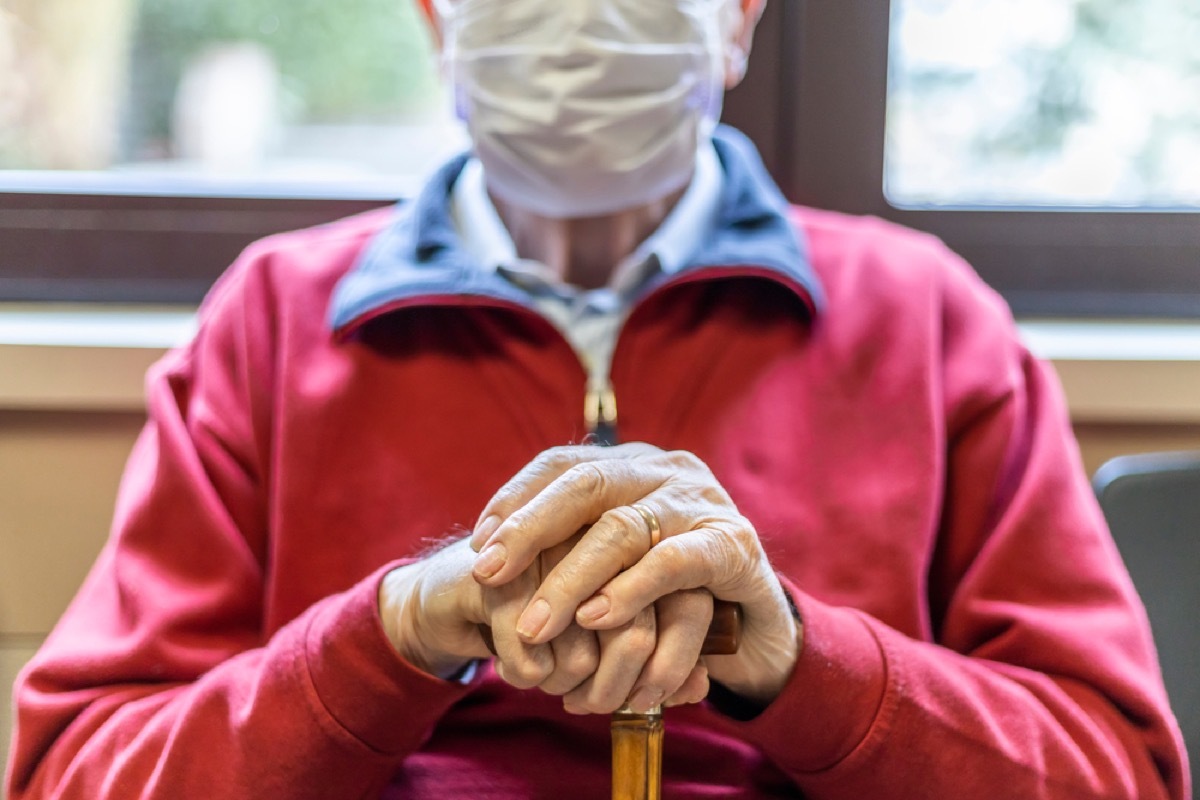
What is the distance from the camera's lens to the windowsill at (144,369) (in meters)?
1.25

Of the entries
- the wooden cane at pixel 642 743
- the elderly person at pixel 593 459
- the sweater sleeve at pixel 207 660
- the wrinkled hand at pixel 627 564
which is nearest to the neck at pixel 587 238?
the elderly person at pixel 593 459

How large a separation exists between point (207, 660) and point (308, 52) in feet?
2.96

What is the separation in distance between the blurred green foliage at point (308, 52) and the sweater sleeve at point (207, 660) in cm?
51

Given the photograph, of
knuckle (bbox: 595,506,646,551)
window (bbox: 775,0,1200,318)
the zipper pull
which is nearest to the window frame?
window (bbox: 775,0,1200,318)

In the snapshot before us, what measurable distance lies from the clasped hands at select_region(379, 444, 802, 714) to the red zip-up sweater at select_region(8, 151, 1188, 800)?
0.12 meters

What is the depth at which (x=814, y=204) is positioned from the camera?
4.92 feet

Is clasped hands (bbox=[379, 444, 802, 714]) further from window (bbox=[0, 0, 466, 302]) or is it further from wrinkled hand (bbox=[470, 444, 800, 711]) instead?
window (bbox=[0, 0, 466, 302])

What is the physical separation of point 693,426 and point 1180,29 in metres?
1.03

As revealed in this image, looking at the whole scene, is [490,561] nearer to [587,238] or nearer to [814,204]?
[587,238]

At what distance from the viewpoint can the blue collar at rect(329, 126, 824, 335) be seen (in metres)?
1.01

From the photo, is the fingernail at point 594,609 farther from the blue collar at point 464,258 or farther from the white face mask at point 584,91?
the white face mask at point 584,91

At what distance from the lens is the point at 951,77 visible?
1511mm

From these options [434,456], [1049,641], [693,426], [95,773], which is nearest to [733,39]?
[693,426]

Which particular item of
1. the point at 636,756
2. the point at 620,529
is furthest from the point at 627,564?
the point at 636,756
